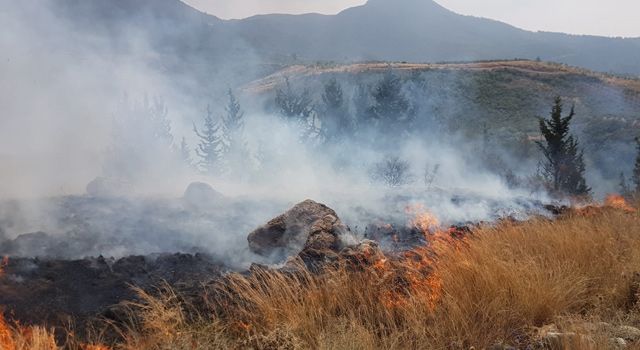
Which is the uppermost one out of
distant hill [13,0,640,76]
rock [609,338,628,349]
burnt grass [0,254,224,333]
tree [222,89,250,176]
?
distant hill [13,0,640,76]

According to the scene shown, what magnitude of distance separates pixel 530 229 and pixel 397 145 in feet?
67.6

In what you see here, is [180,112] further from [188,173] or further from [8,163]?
[8,163]

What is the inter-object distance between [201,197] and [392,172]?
12.1 m

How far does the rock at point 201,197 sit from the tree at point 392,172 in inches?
443

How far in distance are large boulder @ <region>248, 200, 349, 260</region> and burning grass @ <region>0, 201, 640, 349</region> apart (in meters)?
2.94

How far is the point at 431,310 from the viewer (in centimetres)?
371

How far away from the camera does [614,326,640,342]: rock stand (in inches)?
127

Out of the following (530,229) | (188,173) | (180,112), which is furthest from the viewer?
(180,112)

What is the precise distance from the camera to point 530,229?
641cm

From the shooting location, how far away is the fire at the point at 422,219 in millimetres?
11041

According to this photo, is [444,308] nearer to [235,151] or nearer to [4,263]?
[4,263]

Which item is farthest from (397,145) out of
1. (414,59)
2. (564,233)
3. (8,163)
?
(414,59)

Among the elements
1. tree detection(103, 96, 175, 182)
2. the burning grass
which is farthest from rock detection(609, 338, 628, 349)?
tree detection(103, 96, 175, 182)

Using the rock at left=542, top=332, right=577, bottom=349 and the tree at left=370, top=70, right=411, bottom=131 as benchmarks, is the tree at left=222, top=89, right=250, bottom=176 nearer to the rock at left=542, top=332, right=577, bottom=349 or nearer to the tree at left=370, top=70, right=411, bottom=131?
the tree at left=370, top=70, right=411, bottom=131
